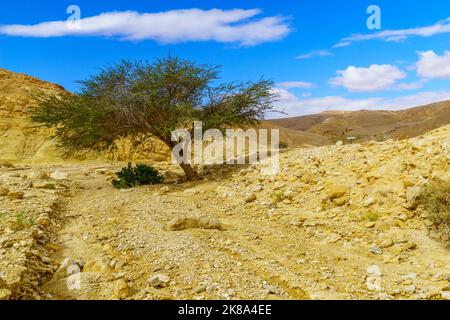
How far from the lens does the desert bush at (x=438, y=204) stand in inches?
246

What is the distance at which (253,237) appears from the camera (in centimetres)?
666

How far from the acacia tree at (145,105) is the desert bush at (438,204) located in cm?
667

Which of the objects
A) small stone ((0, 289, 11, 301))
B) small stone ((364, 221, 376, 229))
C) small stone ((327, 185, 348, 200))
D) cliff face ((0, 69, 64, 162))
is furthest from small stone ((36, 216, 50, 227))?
cliff face ((0, 69, 64, 162))

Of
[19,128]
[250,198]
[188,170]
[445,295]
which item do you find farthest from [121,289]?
[19,128]

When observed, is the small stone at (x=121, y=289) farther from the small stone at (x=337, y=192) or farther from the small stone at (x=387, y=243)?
the small stone at (x=337, y=192)

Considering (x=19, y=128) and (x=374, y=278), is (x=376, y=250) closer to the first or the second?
(x=374, y=278)

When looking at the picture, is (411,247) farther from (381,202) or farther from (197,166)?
(197,166)

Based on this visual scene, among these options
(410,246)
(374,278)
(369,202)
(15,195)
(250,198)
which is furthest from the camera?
(250,198)

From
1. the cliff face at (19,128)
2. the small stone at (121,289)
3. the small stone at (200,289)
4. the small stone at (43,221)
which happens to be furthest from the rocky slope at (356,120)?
the small stone at (121,289)

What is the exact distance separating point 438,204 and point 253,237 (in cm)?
306

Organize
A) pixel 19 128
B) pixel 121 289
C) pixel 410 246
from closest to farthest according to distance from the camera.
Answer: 1. pixel 121 289
2. pixel 410 246
3. pixel 19 128

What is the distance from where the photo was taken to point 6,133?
81.0ft

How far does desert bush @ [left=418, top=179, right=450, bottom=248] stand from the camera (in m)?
6.26

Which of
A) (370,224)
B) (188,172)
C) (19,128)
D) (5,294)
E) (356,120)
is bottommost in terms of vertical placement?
(5,294)
